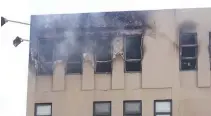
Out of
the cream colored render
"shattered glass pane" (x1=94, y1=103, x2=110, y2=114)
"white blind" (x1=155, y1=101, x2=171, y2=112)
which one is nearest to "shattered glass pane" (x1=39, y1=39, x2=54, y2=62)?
the cream colored render

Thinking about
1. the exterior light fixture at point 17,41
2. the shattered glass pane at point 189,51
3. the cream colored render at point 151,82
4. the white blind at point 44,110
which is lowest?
the white blind at point 44,110

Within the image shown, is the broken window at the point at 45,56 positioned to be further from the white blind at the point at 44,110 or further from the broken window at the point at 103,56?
the broken window at the point at 103,56

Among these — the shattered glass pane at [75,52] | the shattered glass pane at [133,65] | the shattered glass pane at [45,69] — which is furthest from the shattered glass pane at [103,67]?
the shattered glass pane at [45,69]

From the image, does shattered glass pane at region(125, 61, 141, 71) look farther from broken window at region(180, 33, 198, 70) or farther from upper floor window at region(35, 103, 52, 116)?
upper floor window at region(35, 103, 52, 116)

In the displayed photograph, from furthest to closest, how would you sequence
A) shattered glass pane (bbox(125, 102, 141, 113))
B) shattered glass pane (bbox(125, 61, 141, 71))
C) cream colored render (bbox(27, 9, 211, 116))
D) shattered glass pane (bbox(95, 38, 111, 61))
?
shattered glass pane (bbox(95, 38, 111, 61)) < shattered glass pane (bbox(125, 61, 141, 71)) < shattered glass pane (bbox(125, 102, 141, 113)) < cream colored render (bbox(27, 9, 211, 116))

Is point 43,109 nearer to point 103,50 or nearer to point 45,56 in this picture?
point 45,56

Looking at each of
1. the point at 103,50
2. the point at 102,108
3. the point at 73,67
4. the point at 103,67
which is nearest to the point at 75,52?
the point at 73,67

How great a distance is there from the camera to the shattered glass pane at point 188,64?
66.7ft

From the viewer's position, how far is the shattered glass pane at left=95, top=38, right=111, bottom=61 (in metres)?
21.0

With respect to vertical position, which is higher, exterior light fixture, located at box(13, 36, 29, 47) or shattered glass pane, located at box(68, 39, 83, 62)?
exterior light fixture, located at box(13, 36, 29, 47)

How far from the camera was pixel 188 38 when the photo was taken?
20.6 m

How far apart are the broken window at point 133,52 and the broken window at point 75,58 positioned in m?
1.74

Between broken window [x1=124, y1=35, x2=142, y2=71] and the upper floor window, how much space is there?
3.20 meters

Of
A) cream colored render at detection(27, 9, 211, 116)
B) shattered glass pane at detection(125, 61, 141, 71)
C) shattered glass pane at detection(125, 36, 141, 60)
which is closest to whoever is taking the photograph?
cream colored render at detection(27, 9, 211, 116)
